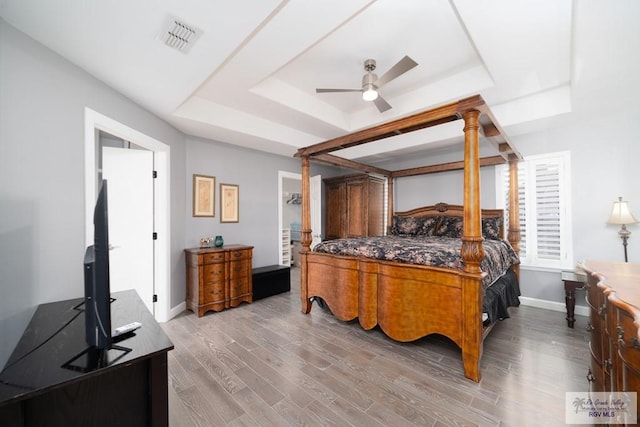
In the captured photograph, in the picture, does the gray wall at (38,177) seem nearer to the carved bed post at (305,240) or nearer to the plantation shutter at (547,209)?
the carved bed post at (305,240)

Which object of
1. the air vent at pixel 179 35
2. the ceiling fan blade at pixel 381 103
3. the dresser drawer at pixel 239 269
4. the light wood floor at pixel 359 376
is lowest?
the light wood floor at pixel 359 376

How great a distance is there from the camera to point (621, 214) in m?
2.89

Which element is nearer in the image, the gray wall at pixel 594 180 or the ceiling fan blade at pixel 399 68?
the ceiling fan blade at pixel 399 68

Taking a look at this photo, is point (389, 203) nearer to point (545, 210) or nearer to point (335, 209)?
point (335, 209)

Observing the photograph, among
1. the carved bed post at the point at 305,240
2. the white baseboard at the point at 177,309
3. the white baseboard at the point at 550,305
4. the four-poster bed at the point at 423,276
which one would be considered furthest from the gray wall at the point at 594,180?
the white baseboard at the point at 177,309

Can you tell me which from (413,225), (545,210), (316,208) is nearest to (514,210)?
(545,210)

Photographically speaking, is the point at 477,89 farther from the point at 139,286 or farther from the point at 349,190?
the point at 139,286

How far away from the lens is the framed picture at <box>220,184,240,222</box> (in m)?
4.19

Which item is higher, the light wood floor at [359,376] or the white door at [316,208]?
the white door at [316,208]

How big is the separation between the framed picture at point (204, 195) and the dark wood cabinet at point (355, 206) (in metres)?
2.74

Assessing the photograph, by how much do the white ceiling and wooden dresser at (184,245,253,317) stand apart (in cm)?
179

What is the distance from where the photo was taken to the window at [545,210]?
11.4 ft

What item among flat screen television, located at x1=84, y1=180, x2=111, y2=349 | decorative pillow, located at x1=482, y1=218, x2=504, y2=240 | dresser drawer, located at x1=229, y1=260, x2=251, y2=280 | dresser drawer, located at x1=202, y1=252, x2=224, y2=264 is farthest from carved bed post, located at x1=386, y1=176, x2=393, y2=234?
flat screen television, located at x1=84, y1=180, x2=111, y2=349

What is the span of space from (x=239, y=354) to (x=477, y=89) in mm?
4011
